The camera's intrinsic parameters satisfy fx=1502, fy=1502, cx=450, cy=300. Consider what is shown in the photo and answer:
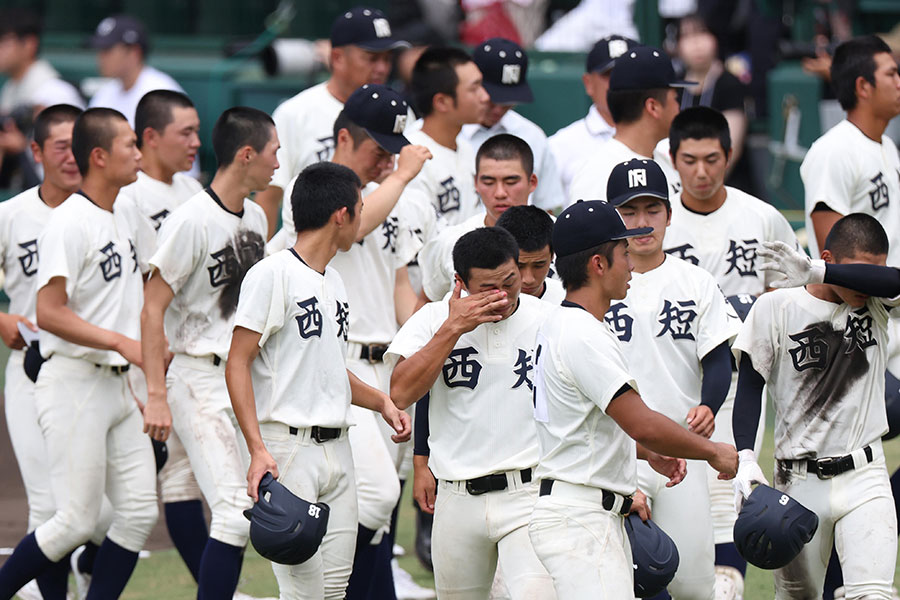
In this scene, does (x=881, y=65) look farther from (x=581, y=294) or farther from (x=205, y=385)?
(x=205, y=385)

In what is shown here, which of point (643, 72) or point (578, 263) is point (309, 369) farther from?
point (643, 72)

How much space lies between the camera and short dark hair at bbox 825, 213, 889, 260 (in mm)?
5566

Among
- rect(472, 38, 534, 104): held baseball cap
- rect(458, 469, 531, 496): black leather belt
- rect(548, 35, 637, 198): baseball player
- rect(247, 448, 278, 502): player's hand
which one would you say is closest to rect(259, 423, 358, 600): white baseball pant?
rect(247, 448, 278, 502): player's hand

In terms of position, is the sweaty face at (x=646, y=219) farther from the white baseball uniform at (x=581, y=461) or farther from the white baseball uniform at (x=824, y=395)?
the white baseball uniform at (x=581, y=461)

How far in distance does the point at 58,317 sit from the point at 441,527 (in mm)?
2031

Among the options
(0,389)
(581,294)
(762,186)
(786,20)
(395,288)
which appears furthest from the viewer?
(786,20)

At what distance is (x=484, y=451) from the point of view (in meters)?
5.38

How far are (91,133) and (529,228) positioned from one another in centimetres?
220

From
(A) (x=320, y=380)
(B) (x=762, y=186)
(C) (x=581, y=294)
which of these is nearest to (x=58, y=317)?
(A) (x=320, y=380)

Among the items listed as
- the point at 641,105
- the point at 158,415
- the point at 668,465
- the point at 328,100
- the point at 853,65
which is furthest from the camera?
the point at 328,100

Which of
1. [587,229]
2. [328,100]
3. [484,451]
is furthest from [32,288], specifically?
[587,229]

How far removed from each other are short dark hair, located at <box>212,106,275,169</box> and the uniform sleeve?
3.43 ft

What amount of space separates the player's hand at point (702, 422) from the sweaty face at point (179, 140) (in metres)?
2.83

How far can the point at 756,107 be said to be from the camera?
43.4 feet
